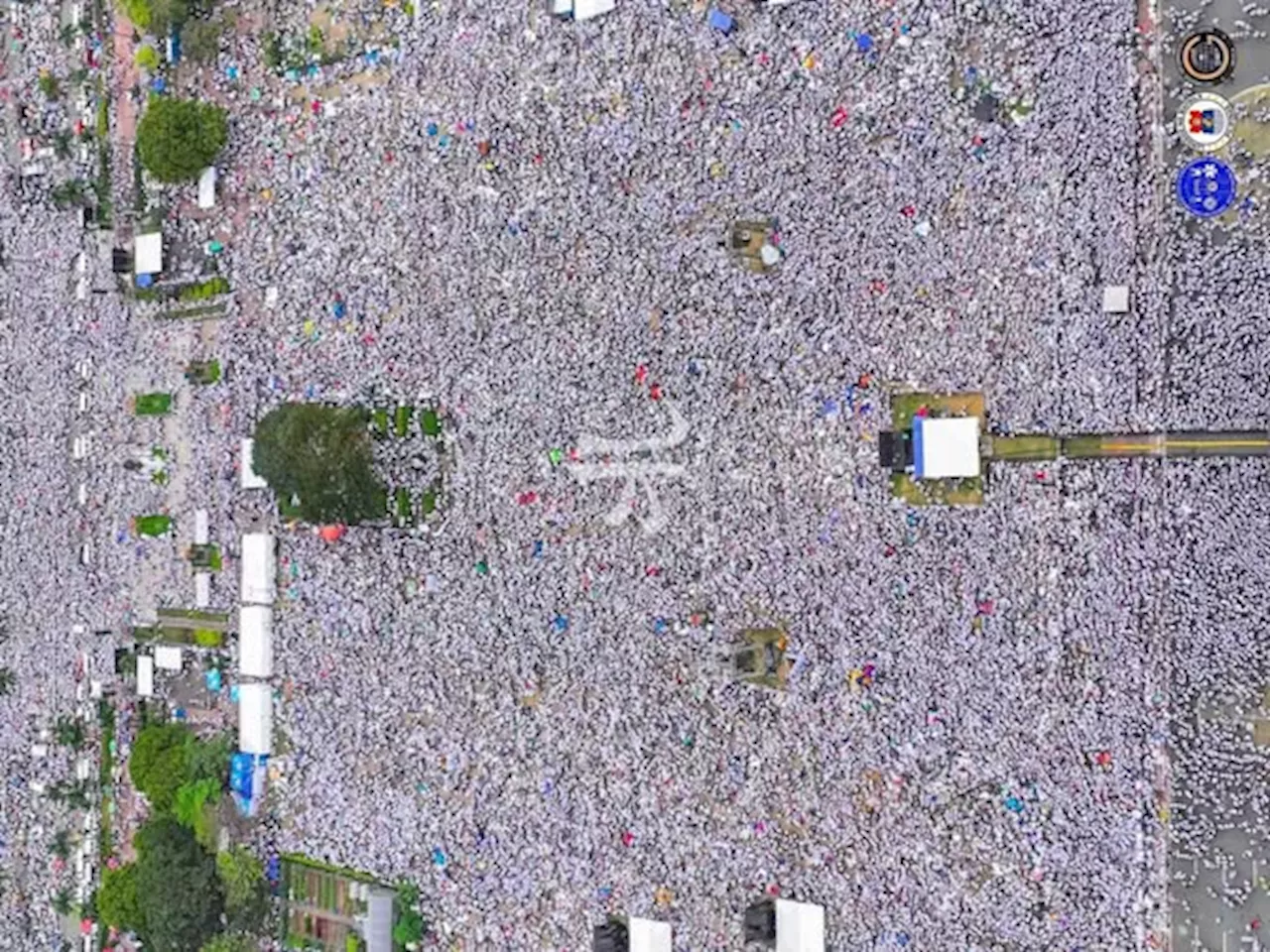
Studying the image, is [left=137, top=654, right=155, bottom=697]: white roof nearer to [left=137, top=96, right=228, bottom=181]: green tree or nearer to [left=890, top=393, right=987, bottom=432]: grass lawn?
[left=137, top=96, right=228, bottom=181]: green tree

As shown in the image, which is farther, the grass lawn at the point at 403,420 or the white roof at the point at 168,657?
the white roof at the point at 168,657

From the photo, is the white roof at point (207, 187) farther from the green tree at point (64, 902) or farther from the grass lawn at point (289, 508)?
the green tree at point (64, 902)

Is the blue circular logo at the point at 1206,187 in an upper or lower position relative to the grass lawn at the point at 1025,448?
upper

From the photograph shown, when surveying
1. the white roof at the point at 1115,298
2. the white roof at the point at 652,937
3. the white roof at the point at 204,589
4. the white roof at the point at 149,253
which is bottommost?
the white roof at the point at 652,937

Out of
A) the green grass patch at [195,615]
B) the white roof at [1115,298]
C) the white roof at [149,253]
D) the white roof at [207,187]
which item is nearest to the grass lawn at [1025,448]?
the white roof at [1115,298]

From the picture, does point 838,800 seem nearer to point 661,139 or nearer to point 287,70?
point 661,139

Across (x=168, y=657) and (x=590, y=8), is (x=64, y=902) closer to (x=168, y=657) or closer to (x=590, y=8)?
(x=168, y=657)
